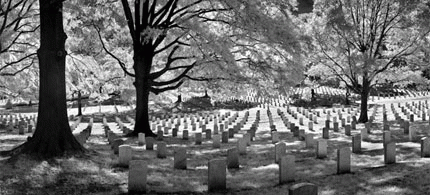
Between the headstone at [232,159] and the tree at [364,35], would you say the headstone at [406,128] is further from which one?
the headstone at [232,159]

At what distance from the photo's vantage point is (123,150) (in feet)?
29.0

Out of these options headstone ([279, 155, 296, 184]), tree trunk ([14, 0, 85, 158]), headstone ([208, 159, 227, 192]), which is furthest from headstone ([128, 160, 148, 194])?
tree trunk ([14, 0, 85, 158])

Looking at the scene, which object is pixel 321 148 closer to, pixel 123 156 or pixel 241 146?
pixel 241 146

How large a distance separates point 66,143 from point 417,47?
15413 mm

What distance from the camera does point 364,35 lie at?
19469 mm

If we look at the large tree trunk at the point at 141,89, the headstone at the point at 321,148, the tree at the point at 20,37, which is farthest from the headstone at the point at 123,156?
the tree at the point at 20,37

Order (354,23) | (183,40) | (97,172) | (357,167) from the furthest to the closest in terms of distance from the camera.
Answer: (354,23)
(183,40)
(357,167)
(97,172)

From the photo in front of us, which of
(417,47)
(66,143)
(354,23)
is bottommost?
(66,143)

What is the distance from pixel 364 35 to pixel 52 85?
15197 millimetres

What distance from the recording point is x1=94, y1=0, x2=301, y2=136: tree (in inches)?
482

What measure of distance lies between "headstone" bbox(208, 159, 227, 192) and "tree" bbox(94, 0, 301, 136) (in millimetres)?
5331

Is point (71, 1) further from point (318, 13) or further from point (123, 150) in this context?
point (318, 13)

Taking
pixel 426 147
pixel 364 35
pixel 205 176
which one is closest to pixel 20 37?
pixel 205 176

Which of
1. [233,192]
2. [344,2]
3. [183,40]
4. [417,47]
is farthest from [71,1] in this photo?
[417,47]
